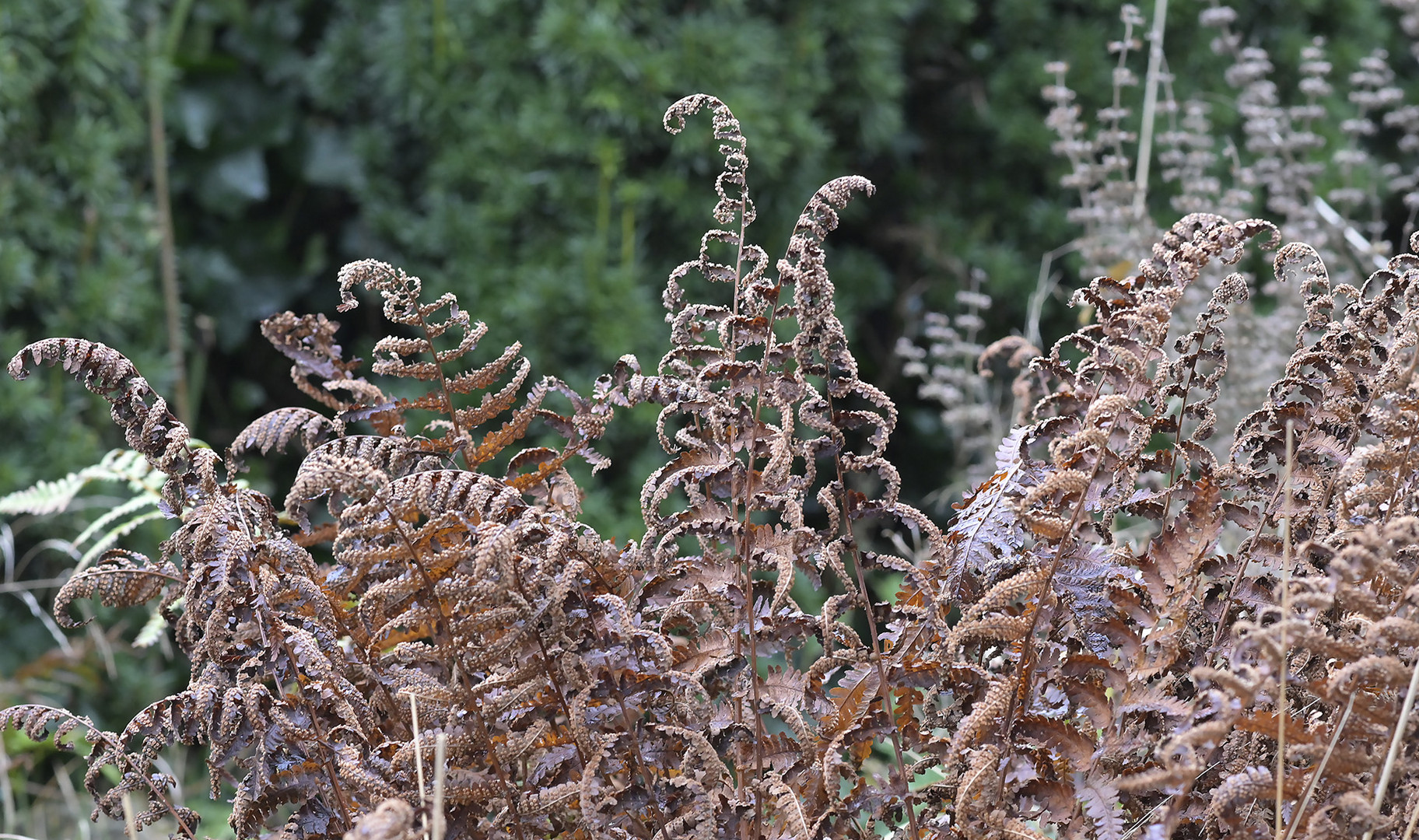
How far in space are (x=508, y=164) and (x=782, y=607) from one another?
87.4 inches

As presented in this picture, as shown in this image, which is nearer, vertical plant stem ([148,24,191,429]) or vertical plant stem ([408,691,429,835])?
vertical plant stem ([408,691,429,835])

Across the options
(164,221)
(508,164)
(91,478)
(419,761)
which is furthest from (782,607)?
(164,221)

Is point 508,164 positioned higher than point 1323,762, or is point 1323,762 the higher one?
point 508,164

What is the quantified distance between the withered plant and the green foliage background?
171cm

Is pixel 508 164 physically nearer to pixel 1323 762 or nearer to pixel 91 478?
pixel 91 478

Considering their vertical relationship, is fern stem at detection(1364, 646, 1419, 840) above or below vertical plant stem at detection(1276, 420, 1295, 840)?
below

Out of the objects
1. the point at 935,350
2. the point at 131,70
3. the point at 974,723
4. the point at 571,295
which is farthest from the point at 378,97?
the point at 974,723

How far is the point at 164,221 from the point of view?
10.3 feet

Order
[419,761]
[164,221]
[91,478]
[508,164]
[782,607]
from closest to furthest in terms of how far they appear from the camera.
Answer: [419,761] → [782,607] → [91,478] → [508,164] → [164,221]

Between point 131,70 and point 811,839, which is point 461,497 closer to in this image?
point 811,839

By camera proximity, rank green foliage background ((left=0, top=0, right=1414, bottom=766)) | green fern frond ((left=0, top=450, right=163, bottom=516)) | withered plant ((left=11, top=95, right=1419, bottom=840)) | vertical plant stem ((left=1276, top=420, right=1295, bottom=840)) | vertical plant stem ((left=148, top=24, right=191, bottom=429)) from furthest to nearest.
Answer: vertical plant stem ((left=148, top=24, right=191, bottom=429)) → green foliage background ((left=0, top=0, right=1414, bottom=766)) → green fern frond ((left=0, top=450, right=163, bottom=516)) → withered plant ((left=11, top=95, right=1419, bottom=840)) → vertical plant stem ((left=1276, top=420, right=1295, bottom=840))

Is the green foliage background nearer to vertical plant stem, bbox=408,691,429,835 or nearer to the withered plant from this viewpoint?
the withered plant

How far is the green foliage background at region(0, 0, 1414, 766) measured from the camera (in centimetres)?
283

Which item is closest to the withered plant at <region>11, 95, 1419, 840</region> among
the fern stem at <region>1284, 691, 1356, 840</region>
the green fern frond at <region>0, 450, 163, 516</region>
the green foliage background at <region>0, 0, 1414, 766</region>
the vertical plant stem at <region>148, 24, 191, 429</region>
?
the fern stem at <region>1284, 691, 1356, 840</region>
